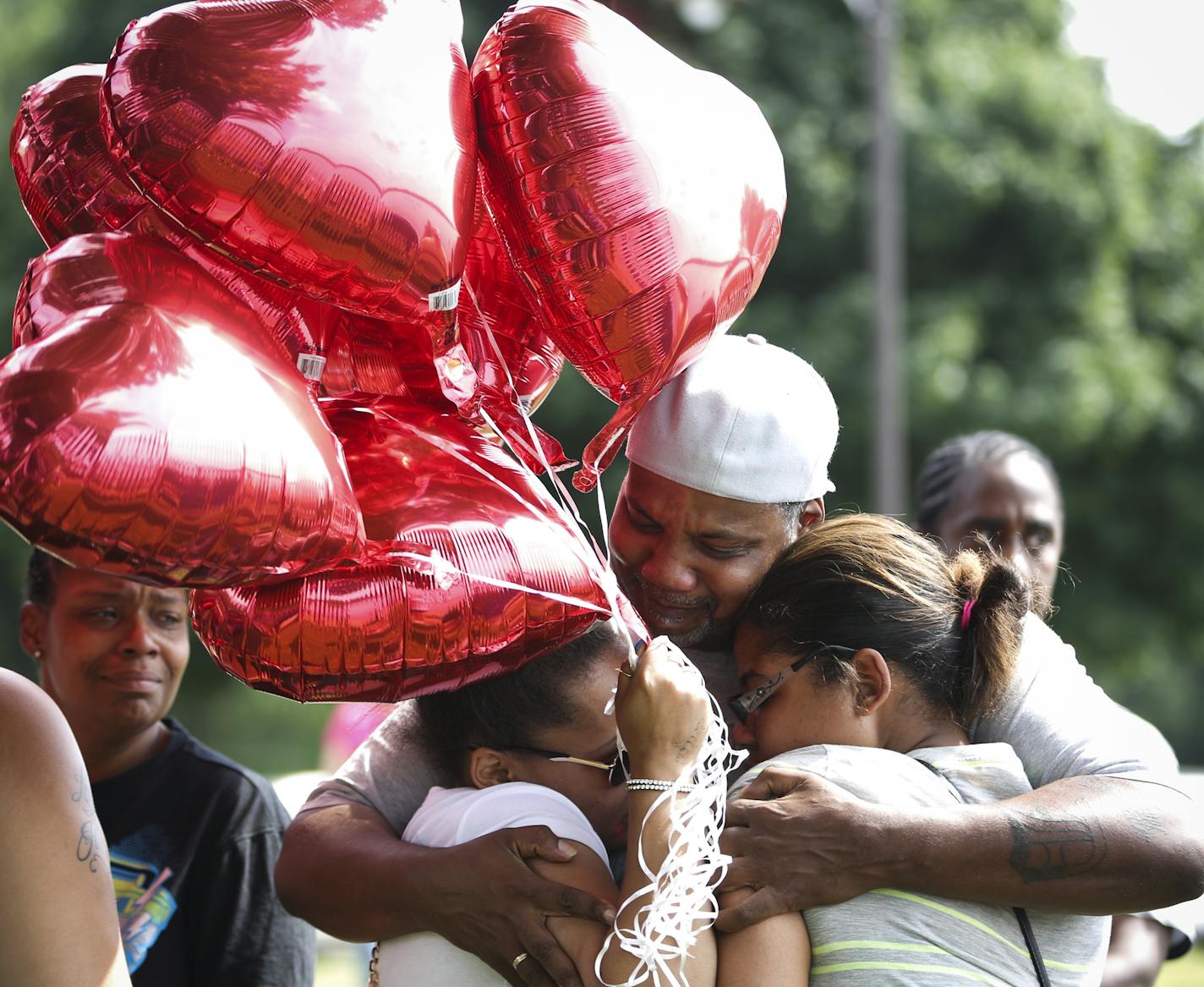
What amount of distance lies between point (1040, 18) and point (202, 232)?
12.9m

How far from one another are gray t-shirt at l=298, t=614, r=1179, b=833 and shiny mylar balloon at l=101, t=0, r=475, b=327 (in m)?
0.92

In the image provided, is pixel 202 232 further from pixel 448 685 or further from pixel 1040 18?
pixel 1040 18

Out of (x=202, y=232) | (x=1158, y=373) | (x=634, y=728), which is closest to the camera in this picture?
(x=202, y=232)

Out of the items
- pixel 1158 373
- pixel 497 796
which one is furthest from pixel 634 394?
pixel 1158 373

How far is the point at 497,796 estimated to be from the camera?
219cm

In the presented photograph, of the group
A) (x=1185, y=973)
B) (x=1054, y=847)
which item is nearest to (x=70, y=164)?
(x=1054, y=847)

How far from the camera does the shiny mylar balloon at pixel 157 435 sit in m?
1.68

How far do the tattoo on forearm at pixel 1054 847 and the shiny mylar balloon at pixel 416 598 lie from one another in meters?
0.69

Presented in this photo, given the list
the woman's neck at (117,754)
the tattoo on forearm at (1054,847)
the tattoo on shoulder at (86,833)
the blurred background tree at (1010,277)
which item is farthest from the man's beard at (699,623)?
the blurred background tree at (1010,277)

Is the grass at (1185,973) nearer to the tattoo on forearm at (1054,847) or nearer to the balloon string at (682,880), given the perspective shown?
the tattoo on forearm at (1054,847)

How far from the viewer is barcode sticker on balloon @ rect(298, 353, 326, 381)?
207 cm

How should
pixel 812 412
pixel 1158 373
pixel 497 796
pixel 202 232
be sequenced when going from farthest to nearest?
pixel 1158 373 < pixel 812 412 < pixel 497 796 < pixel 202 232

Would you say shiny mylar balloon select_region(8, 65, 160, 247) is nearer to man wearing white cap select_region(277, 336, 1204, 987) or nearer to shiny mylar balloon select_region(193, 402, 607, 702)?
shiny mylar balloon select_region(193, 402, 607, 702)

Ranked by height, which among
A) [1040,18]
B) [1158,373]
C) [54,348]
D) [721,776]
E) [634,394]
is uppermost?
[54,348]
